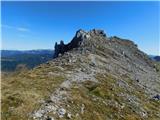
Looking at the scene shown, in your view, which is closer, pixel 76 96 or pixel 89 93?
pixel 76 96

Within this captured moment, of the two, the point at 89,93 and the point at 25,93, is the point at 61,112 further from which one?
the point at 89,93

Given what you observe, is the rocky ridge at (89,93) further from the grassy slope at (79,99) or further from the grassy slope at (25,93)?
the grassy slope at (25,93)

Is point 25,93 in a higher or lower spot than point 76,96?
higher

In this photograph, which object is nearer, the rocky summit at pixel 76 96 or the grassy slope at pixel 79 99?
the rocky summit at pixel 76 96

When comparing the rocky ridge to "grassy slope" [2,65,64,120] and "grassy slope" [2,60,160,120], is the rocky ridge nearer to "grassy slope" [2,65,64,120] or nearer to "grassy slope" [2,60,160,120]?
"grassy slope" [2,60,160,120]

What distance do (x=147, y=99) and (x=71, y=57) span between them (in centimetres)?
2695

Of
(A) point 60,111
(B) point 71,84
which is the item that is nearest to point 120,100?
(B) point 71,84

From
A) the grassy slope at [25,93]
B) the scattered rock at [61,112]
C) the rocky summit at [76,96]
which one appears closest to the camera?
the grassy slope at [25,93]

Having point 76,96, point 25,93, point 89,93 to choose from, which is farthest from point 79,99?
point 25,93

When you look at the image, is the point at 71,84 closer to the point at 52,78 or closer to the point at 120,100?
the point at 52,78

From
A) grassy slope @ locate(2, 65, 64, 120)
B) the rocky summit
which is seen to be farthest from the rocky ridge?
grassy slope @ locate(2, 65, 64, 120)

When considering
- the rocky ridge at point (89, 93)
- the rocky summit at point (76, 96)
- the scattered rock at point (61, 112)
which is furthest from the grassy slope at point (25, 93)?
the scattered rock at point (61, 112)

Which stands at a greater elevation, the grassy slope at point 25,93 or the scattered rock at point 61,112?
the grassy slope at point 25,93

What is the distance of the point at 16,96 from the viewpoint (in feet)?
135
